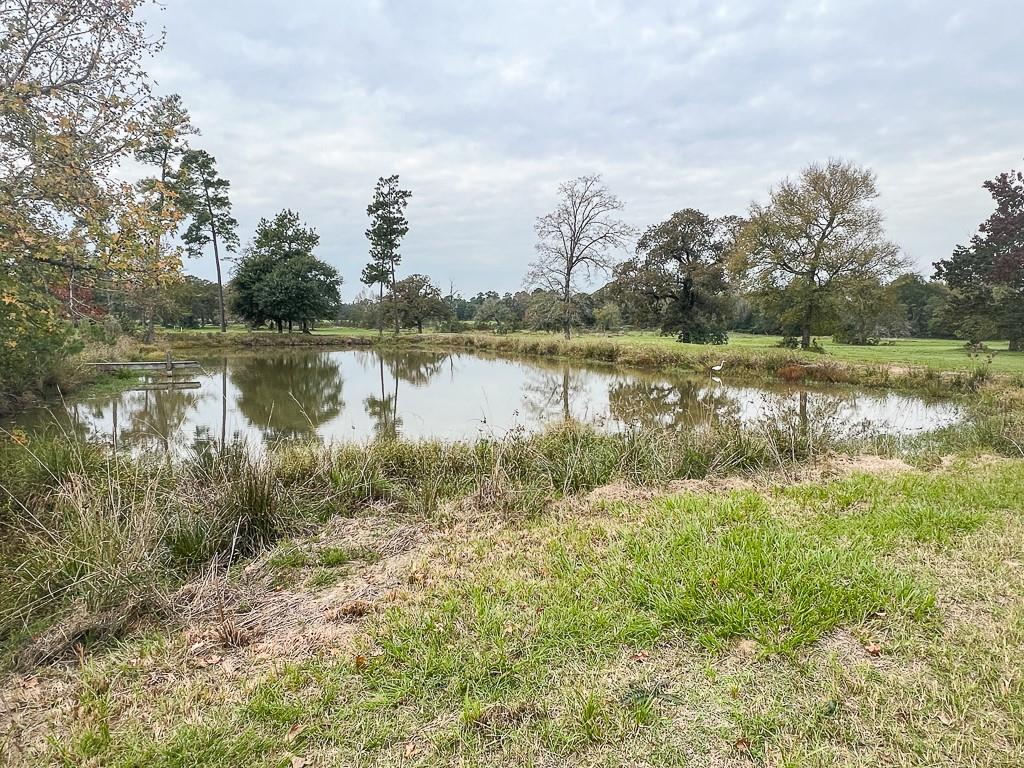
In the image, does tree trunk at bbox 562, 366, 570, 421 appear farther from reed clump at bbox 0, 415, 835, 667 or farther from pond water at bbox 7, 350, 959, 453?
reed clump at bbox 0, 415, 835, 667

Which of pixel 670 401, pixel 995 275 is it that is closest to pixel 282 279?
pixel 670 401

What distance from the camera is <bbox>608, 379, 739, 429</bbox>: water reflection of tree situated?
31.4 ft

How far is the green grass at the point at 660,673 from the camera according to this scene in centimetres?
192

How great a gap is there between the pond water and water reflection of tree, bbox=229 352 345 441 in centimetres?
5

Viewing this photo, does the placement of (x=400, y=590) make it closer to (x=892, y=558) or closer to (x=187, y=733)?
(x=187, y=733)

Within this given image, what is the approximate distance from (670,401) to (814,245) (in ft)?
44.5

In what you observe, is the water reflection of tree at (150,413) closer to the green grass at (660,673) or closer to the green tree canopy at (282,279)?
the green grass at (660,673)

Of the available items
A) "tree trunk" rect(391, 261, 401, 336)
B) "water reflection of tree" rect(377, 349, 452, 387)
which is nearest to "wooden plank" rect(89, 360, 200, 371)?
"water reflection of tree" rect(377, 349, 452, 387)

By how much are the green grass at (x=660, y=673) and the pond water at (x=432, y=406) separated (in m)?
3.75

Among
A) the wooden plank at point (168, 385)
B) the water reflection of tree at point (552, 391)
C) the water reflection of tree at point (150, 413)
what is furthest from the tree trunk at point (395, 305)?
the water reflection of tree at point (150, 413)

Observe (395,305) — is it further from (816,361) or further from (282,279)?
(816,361)

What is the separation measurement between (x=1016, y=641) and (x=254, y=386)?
18.1 meters

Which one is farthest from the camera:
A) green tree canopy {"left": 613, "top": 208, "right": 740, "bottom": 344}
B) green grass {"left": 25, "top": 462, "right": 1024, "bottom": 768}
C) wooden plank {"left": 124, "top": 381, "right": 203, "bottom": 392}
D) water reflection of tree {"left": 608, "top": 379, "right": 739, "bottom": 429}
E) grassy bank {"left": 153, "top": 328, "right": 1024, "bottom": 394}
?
green tree canopy {"left": 613, "top": 208, "right": 740, "bottom": 344}

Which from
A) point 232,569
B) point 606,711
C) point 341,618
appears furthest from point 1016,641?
point 232,569
